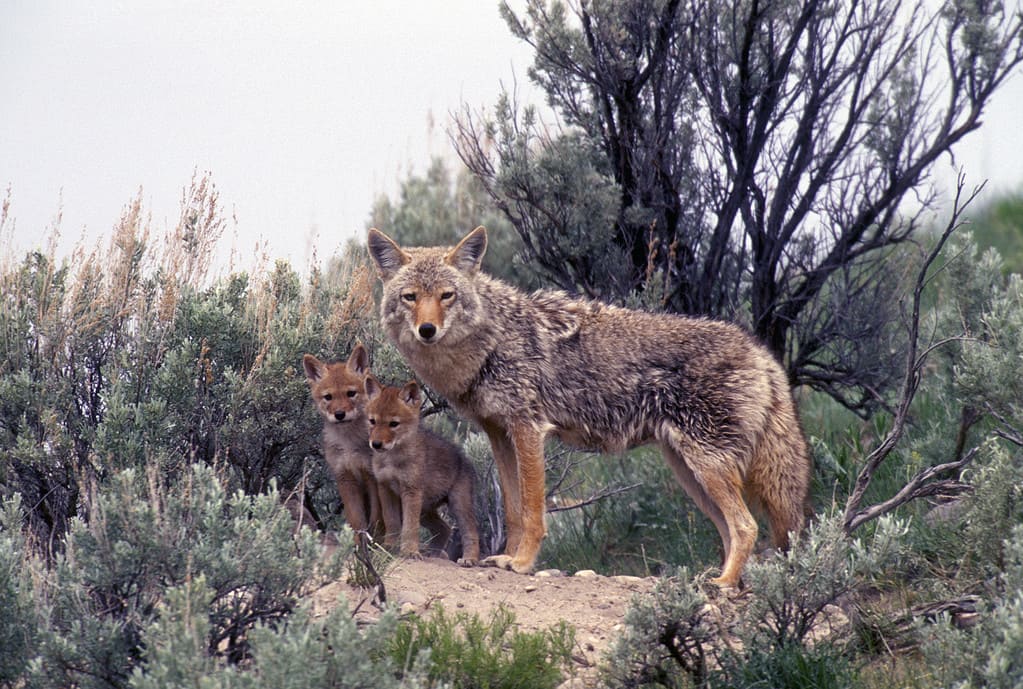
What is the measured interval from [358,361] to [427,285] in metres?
0.87

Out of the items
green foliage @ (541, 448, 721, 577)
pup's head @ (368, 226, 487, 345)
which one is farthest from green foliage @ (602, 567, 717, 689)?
green foliage @ (541, 448, 721, 577)

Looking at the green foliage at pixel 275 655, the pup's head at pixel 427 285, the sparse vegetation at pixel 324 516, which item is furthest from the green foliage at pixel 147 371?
the green foliage at pixel 275 655

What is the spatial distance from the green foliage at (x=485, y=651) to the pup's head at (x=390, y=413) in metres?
1.57

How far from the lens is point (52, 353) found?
6992mm

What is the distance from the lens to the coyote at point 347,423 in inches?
278

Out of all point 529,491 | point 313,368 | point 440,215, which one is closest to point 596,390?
point 529,491

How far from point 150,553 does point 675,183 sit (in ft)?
18.3

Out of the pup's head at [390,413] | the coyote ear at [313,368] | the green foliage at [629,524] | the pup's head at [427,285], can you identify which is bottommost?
the green foliage at [629,524]

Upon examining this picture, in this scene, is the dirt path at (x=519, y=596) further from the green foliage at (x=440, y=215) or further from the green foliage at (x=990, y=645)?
the green foliage at (x=440, y=215)

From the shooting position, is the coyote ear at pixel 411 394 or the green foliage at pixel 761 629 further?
the coyote ear at pixel 411 394

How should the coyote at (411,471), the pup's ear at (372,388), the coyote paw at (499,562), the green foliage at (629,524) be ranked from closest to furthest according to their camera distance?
the coyote paw at (499,562), the coyote at (411,471), the pup's ear at (372,388), the green foliage at (629,524)

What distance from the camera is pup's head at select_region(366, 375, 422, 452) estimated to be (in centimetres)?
687

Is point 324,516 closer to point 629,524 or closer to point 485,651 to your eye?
point 629,524

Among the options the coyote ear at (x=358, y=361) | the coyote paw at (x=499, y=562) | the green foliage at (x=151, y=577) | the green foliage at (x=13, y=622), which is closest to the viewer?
the green foliage at (x=151, y=577)
